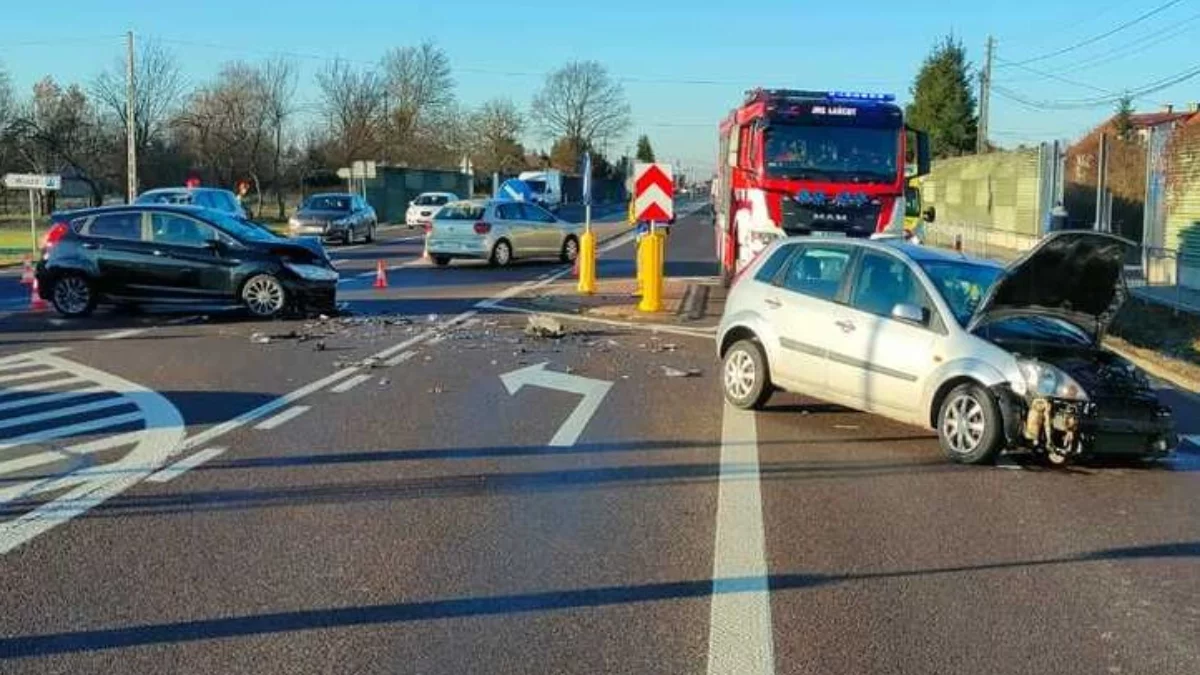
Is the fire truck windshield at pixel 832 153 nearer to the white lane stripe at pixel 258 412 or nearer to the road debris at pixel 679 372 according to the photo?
the road debris at pixel 679 372

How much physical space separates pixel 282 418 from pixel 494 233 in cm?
1974

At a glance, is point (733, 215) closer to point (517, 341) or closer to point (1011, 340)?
point (517, 341)

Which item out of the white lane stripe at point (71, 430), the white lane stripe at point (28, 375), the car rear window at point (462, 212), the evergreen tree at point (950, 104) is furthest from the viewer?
the evergreen tree at point (950, 104)

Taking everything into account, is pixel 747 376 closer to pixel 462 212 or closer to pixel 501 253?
pixel 501 253

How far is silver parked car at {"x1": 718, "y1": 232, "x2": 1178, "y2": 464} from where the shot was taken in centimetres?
829

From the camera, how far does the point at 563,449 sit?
8.72 m

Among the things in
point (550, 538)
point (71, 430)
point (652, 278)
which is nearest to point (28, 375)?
point (71, 430)

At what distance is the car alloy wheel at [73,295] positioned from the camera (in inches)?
696

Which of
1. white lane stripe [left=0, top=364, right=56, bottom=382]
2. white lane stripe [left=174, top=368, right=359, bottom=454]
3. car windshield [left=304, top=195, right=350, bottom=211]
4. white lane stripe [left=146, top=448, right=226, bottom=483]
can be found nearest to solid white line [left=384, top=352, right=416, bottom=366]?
white lane stripe [left=174, top=368, right=359, bottom=454]

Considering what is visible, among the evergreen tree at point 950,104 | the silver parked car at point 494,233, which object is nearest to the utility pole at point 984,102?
the evergreen tree at point 950,104

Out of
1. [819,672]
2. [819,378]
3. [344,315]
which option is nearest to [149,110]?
[344,315]

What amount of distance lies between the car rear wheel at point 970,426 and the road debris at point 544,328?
7745 millimetres

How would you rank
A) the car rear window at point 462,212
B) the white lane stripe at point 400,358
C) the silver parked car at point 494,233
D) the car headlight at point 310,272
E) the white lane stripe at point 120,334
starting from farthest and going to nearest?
the car rear window at point 462,212 → the silver parked car at point 494,233 → the car headlight at point 310,272 → the white lane stripe at point 120,334 → the white lane stripe at point 400,358

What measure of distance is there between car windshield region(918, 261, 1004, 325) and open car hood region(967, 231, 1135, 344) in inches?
6.1
